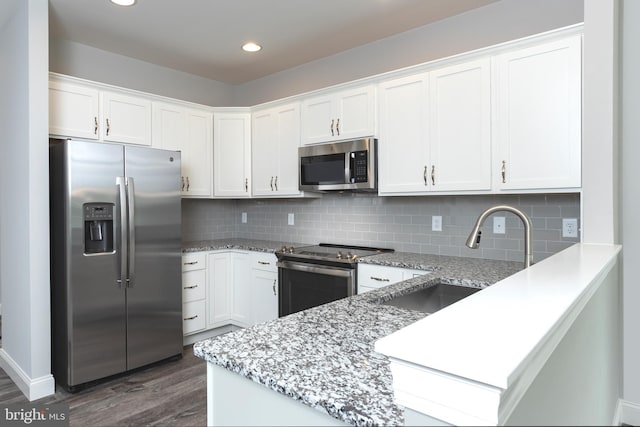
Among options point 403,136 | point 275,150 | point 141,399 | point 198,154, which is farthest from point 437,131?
point 141,399

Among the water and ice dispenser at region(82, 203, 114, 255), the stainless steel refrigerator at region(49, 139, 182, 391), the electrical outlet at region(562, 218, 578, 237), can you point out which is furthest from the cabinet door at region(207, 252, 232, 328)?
the electrical outlet at region(562, 218, 578, 237)

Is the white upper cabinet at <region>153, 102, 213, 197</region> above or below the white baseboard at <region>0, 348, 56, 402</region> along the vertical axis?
above

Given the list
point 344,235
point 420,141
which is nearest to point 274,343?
point 420,141

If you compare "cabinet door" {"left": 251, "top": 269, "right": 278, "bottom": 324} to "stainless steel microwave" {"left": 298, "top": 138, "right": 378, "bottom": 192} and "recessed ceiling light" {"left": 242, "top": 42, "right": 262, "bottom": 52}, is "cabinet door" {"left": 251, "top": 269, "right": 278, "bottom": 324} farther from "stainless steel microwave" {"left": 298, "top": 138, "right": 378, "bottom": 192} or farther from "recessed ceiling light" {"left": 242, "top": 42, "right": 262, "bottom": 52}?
"recessed ceiling light" {"left": 242, "top": 42, "right": 262, "bottom": 52}

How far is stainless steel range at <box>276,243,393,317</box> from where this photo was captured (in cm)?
298

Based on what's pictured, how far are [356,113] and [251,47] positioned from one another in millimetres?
1202

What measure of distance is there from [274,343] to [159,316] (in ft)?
7.79

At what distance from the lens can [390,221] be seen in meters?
3.41

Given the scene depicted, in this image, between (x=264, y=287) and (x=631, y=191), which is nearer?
(x=631, y=191)

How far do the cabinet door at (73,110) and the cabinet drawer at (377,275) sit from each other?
7.67 ft

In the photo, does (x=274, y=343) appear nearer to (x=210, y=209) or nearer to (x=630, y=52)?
(x=630, y=52)

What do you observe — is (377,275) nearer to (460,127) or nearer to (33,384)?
(460,127)

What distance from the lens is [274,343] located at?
112 cm

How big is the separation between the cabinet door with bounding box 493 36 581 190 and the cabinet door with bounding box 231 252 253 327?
93.0 inches
